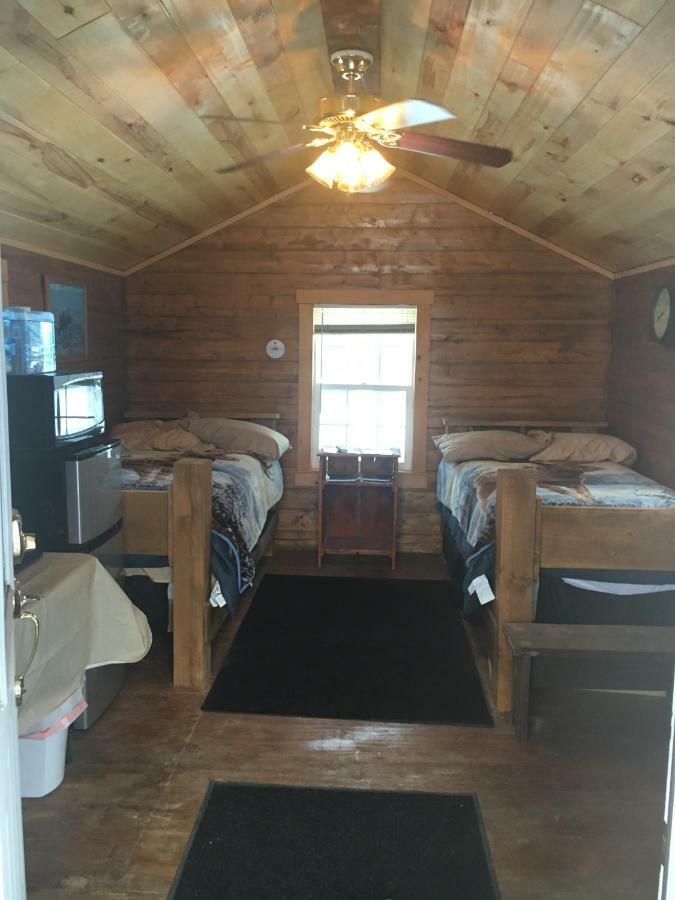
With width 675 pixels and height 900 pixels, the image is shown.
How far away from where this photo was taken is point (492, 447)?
14.9 ft

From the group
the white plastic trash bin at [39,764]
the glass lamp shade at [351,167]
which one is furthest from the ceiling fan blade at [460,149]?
the white plastic trash bin at [39,764]

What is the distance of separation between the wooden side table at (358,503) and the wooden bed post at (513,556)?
73.1 inches

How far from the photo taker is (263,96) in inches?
127

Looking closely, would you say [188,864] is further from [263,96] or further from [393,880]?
[263,96]

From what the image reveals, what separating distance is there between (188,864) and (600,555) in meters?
1.93

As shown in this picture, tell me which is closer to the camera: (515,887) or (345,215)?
(515,887)

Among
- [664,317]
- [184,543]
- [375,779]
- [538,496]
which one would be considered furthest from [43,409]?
[664,317]

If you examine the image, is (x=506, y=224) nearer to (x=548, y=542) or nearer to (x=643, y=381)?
(x=643, y=381)

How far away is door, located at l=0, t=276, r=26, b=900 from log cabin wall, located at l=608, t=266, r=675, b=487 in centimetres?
368

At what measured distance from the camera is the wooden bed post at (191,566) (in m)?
3.10

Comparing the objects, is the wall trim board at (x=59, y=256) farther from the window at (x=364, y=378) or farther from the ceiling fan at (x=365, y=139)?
the window at (x=364, y=378)

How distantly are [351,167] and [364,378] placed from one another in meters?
2.30

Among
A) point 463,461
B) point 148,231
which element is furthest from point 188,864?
point 148,231

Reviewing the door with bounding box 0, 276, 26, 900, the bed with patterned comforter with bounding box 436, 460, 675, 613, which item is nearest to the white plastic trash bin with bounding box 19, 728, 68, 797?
the door with bounding box 0, 276, 26, 900
